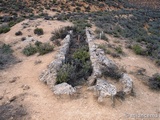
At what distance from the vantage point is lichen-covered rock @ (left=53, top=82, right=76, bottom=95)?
7.38 metres

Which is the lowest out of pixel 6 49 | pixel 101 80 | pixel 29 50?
pixel 6 49

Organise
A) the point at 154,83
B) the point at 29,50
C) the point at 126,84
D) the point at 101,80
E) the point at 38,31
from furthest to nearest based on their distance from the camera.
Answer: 1. the point at 38,31
2. the point at 29,50
3. the point at 154,83
4. the point at 126,84
5. the point at 101,80

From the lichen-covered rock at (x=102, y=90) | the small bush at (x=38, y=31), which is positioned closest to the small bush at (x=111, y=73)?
the lichen-covered rock at (x=102, y=90)

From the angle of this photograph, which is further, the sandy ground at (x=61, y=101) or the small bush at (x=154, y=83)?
the small bush at (x=154, y=83)

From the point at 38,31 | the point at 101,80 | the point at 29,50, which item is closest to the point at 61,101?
the point at 101,80

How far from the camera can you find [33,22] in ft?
67.3

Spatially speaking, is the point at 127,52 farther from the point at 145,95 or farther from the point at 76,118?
the point at 76,118

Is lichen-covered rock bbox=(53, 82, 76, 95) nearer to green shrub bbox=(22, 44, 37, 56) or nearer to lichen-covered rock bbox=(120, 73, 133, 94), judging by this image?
lichen-covered rock bbox=(120, 73, 133, 94)

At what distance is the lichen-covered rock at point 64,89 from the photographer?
7.38 metres

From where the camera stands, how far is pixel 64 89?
7484 millimetres

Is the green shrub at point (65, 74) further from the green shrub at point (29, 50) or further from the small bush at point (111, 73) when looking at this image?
the green shrub at point (29, 50)

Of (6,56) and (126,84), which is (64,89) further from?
(6,56)

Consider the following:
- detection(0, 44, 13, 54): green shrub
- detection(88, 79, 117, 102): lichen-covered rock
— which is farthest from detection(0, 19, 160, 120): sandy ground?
detection(0, 44, 13, 54): green shrub

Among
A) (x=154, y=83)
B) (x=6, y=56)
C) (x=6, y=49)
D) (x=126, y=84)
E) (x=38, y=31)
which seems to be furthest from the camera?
(x=38, y=31)
